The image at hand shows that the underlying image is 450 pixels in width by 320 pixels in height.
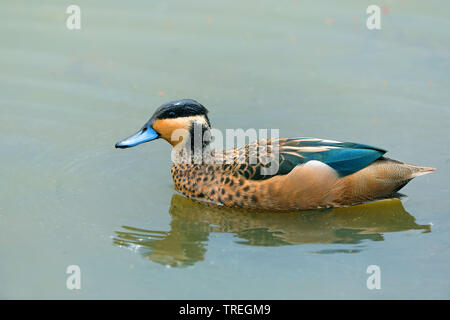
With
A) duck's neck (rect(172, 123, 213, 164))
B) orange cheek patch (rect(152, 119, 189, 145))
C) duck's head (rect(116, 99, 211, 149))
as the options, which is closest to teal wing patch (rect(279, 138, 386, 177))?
duck's neck (rect(172, 123, 213, 164))

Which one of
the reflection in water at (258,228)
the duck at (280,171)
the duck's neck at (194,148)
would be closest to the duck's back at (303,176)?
the duck at (280,171)

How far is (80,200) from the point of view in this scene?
7.90 meters

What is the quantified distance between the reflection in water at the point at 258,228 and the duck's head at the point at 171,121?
0.77 metres

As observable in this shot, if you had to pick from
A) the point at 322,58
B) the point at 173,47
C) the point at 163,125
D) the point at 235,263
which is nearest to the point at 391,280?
the point at 235,263

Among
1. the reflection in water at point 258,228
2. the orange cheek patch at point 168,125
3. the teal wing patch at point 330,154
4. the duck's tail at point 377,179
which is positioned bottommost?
the reflection in water at point 258,228

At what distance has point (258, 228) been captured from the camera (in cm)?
750

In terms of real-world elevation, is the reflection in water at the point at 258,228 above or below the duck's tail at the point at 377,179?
below

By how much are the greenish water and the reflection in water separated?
0.02m

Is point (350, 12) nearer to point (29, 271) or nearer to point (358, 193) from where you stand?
point (358, 193)

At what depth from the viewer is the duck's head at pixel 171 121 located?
7938mm

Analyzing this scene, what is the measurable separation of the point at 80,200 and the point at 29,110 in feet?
7.80

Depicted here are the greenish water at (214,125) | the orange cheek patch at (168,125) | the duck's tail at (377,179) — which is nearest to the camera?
the greenish water at (214,125)

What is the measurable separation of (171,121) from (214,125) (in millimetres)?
1326

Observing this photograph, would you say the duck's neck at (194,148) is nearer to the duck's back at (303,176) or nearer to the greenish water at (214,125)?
the duck's back at (303,176)
